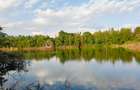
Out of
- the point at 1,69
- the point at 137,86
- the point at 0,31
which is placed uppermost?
the point at 0,31

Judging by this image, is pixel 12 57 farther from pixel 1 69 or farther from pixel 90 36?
pixel 90 36

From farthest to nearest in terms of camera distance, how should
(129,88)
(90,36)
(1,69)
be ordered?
1. (90,36)
2. (129,88)
3. (1,69)

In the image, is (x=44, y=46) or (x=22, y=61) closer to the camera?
(x=22, y=61)

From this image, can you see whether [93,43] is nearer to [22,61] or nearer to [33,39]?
[33,39]

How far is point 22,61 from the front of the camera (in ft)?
18.0

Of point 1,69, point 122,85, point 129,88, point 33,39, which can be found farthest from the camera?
point 33,39

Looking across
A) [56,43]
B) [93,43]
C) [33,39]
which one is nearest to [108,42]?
[93,43]

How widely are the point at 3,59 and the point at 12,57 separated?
0.18 meters

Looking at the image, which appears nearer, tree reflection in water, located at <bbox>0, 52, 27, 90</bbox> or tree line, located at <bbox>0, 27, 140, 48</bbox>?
tree reflection in water, located at <bbox>0, 52, 27, 90</bbox>

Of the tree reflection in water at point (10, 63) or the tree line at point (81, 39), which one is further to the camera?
the tree line at point (81, 39)

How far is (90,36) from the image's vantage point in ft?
410

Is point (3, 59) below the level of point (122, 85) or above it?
above

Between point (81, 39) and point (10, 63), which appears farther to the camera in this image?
point (81, 39)

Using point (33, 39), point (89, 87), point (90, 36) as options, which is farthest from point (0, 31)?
point (90, 36)
